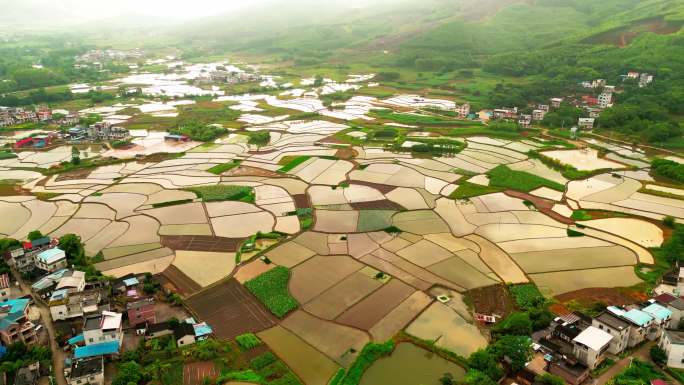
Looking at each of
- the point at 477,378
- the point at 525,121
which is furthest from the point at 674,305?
the point at 525,121

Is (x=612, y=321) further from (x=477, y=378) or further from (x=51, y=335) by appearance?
(x=51, y=335)

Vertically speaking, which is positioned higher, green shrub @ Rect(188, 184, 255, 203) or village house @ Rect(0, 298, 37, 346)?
village house @ Rect(0, 298, 37, 346)

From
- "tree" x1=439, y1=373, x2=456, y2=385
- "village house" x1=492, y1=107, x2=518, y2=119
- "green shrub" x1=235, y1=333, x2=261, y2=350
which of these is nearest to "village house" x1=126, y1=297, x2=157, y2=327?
"green shrub" x1=235, y1=333, x2=261, y2=350

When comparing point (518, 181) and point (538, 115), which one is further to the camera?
point (538, 115)

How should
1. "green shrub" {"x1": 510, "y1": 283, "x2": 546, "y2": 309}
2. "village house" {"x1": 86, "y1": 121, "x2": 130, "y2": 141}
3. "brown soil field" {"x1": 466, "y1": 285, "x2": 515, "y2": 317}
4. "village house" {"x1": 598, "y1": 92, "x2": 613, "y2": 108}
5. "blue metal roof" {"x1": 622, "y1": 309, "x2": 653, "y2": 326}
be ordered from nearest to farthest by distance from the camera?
"blue metal roof" {"x1": 622, "y1": 309, "x2": 653, "y2": 326} < "brown soil field" {"x1": 466, "y1": 285, "x2": 515, "y2": 317} < "green shrub" {"x1": 510, "y1": 283, "x2": 546, "y2": 309} < "village house" {"x1": 86, "y1": 121, "x2": 130, "y2": 141} < "village house" {"x1": 598, "y1": 92, "x2": 613, "y2": 108}

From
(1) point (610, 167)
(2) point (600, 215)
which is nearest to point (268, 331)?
(2) point (600, 215)

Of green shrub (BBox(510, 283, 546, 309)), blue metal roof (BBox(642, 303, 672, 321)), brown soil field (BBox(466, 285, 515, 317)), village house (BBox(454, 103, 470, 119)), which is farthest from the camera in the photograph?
village house (BBox(454, 103, 470, 119))

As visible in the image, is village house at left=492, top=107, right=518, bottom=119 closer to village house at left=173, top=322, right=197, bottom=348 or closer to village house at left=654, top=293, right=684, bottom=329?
village house at left=654, top=293, right=684, bottom=329
